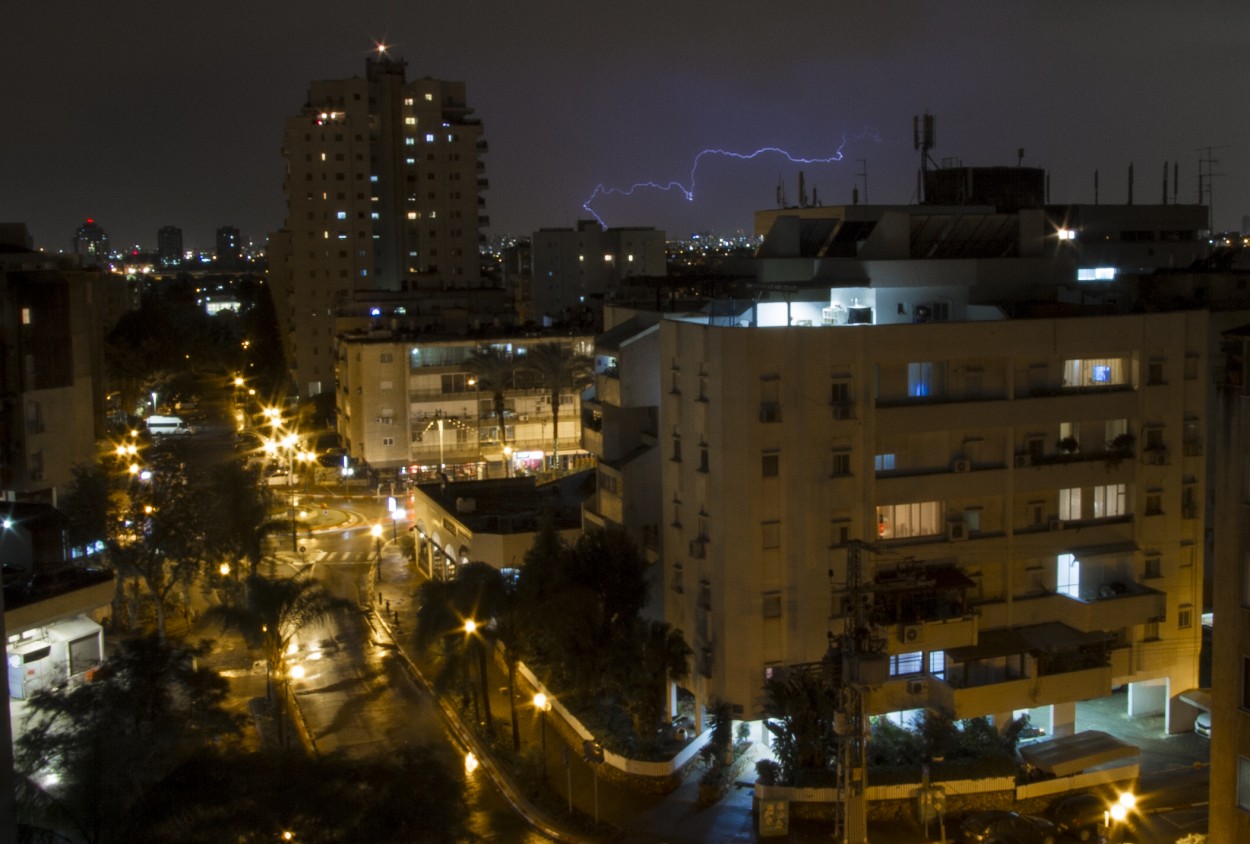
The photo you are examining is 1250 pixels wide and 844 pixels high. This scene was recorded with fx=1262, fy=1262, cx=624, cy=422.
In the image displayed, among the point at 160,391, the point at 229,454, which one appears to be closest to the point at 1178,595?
the point at 229,454

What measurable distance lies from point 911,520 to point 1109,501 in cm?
401

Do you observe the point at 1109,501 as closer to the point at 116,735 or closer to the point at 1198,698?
the point at 1198,698

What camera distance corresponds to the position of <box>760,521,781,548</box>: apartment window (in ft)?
70.0

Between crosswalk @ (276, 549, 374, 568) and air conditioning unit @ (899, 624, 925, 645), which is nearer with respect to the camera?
air conditioning unit @ (899, 624, 925, 645)

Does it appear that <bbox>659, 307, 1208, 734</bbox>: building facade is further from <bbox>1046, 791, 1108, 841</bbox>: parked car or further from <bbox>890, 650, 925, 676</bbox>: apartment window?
<bbox>1046, 791, 1108, 841</bbox>: parked car

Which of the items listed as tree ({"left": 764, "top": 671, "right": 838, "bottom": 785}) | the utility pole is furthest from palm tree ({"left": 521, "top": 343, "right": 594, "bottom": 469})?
the utility pole

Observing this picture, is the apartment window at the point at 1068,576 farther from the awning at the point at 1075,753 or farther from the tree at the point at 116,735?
the tree at the point at 116,735

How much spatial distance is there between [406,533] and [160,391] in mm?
43202

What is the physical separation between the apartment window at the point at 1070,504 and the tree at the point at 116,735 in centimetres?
1475

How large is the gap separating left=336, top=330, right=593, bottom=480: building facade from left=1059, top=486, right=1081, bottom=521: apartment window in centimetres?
2958

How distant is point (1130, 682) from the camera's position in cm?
2333

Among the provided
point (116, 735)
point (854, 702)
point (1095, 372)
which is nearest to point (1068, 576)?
point (1095, 372)

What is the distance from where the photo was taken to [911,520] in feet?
73.4

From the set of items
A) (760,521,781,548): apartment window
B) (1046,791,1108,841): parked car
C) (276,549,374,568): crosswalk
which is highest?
(760,521,781,548): apartment window
